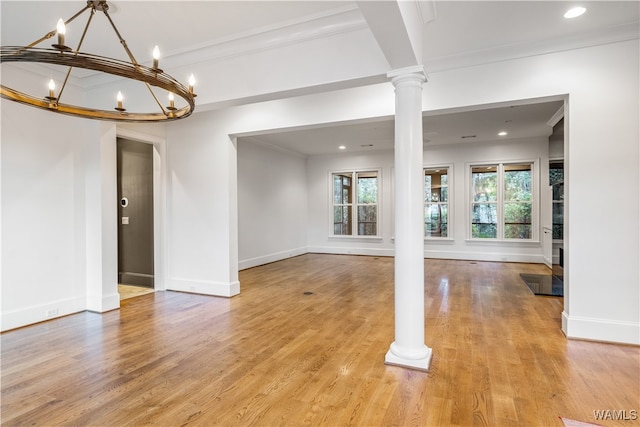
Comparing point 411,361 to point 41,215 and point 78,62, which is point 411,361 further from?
point 41,215

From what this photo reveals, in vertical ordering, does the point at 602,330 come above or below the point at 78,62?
below

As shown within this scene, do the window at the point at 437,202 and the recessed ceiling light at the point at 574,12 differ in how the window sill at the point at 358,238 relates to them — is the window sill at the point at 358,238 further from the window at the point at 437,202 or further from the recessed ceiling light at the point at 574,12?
the recessed ceiling light at the point at 574,12

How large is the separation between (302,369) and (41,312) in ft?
10.6

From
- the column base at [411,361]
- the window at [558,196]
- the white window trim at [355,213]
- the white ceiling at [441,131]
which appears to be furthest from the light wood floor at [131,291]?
the window at [558,196]

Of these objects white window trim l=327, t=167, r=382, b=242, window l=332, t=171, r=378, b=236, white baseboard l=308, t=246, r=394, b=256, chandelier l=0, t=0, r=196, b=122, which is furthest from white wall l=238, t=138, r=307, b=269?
chandelier l=0, t=0, r=196, b=122

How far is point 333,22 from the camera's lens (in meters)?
2.92

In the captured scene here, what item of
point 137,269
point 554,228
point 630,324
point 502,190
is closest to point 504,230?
point 502,190

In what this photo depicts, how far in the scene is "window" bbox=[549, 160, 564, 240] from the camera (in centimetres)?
609

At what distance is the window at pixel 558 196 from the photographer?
20.0 ft

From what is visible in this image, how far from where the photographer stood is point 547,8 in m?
2.71

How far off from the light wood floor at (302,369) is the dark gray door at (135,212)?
47.5 inches

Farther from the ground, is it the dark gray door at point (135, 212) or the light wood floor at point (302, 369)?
the dark gray door at point (135, 212)

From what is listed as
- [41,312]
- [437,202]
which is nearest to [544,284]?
[437,202]

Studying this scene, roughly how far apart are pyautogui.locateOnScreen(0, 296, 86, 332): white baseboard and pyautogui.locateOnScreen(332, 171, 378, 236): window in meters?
6.60
